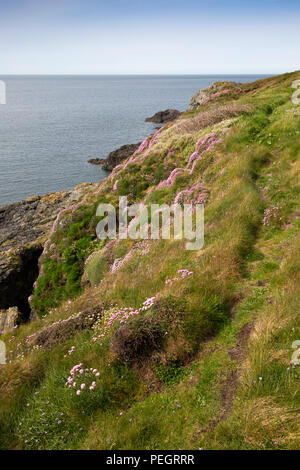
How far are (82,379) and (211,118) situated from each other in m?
22.2

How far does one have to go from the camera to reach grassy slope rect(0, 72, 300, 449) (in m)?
4.51

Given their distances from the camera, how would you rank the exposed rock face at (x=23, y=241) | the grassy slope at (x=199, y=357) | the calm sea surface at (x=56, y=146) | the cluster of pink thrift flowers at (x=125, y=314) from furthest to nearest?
the calm sea surface at (x=56, y=146) → the exposed rock face at (x=23, y=241) → the cluster of pink thrift flowers at (x=125, y=314) → the grassy slope at (x=199, y=357)

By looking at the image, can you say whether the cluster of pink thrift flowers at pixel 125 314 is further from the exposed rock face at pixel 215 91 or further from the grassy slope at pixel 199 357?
the exposed rock face at pixel 215 91

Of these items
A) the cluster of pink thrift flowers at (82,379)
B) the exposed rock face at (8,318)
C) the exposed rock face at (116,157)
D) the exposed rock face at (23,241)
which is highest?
the exposed rock face at (116,157)

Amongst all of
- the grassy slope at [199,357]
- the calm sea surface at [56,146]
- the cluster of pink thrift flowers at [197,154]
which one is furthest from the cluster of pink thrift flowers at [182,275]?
the calm sea surface at [56,146]

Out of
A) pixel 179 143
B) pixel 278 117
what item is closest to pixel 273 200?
pixel 278 117

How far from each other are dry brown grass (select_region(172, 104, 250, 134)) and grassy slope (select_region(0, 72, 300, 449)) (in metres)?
11.2

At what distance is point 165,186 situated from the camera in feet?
59.0

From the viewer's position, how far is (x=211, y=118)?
23078mm

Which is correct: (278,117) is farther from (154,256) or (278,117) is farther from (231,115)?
(154,256)

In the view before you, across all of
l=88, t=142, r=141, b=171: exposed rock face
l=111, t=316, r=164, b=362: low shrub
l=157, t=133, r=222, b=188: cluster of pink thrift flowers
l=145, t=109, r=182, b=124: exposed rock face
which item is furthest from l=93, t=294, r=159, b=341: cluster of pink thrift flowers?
l=145, t=109, r=182, b=124: exposed rock face

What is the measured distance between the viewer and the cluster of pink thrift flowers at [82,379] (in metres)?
5.56

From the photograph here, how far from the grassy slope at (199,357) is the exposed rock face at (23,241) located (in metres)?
10.7

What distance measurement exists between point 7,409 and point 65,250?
12955 mm
